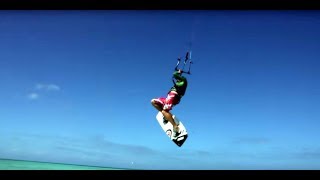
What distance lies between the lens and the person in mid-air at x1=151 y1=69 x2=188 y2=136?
4.66 metres

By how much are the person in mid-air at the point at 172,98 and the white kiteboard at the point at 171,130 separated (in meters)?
0.04

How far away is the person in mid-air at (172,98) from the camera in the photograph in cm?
466

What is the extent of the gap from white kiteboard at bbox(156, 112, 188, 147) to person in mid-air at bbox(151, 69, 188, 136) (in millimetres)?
44

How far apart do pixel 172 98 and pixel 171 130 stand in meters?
0.36
